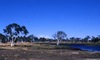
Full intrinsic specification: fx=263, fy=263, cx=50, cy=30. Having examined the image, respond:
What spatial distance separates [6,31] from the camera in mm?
134500

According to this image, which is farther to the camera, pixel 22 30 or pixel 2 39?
pixel 2 39

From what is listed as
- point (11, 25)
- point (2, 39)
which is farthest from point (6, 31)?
point (2, 39)

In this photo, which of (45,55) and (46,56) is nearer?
(46,56)

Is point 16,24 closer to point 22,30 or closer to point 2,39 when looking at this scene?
point 22,30

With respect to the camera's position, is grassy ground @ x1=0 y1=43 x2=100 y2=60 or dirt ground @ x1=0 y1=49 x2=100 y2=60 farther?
grassy ground @ x1=0 y1=43 x2=100 y2=60

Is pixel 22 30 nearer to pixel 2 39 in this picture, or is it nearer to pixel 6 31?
pixel 6 31

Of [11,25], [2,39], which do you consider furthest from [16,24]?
[2,39]

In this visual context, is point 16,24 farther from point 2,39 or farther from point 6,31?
point 2,39

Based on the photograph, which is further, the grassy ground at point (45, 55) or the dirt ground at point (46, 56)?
the grassy ground at point (45, 55)

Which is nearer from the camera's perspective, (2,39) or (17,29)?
(17,29)

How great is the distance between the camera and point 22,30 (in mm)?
136875

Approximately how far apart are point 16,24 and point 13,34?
5.28 meters

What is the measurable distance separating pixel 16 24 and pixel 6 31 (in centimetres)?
744

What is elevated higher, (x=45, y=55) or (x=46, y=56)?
(x=45, y=55)
